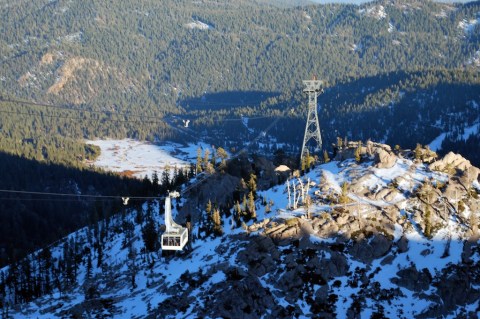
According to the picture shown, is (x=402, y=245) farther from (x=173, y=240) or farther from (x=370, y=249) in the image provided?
(x=173, y=240)

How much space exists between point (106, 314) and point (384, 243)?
167 ft

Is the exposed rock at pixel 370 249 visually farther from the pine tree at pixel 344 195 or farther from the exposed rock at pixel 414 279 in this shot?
the pine tree at pixel 344 195

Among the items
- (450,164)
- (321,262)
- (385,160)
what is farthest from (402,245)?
(450,164)

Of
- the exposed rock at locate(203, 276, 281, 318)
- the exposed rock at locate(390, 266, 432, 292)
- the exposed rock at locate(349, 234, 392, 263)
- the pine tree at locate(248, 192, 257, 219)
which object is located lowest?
the exposed rock at locate(203, 276, 281, 318)

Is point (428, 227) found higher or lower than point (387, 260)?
higher

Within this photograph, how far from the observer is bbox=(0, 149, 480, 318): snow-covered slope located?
125312 mm

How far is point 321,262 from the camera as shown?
431 feet

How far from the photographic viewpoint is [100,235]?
588 feet

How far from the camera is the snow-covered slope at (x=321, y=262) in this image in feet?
411

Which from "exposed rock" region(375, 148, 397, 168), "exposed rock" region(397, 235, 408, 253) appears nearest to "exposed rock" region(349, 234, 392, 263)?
"exposed rock" region(397, 235, 408, 253)

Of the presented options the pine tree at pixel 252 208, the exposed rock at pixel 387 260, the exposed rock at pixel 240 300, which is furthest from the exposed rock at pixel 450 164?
the exposed rock at pixel 240 300

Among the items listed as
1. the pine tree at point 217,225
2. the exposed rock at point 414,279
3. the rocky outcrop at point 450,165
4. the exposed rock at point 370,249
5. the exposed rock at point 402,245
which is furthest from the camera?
the rocky outcrop at point 450,165

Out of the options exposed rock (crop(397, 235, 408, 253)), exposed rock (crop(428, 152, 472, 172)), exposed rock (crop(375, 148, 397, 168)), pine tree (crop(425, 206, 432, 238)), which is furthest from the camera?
exposed rock (crop(375, 148, 397, 168))

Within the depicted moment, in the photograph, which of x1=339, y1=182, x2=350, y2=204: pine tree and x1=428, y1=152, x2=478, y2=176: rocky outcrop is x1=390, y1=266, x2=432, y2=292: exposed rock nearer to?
x1=339, y1=182, x2=350, y2=204: pine tree
